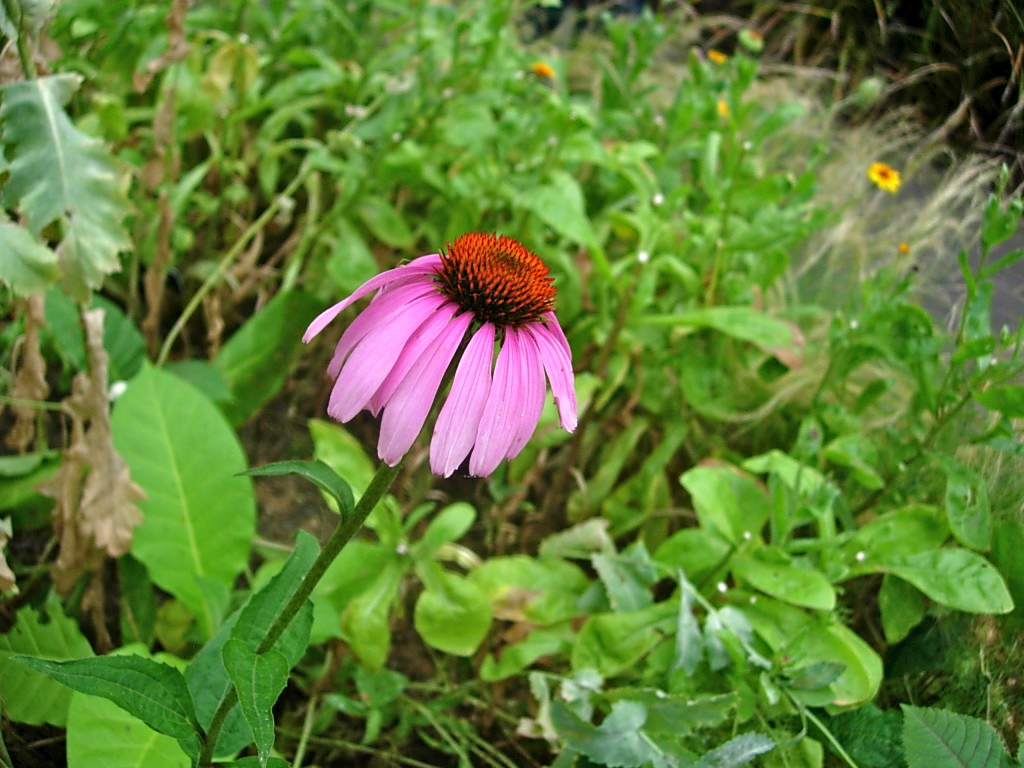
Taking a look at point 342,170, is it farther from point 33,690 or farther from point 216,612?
point 33,690

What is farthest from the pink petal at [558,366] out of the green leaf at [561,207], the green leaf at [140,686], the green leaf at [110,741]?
the green leaf at [561,207]

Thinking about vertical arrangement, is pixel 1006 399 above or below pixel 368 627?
above

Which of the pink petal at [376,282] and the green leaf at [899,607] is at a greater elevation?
the pink petal at [376,282]

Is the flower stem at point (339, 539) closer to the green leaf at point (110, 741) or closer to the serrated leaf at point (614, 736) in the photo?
the green leaf at point (110, 741)

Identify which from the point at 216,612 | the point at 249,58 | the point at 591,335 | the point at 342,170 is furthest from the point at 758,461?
the point at 249,58

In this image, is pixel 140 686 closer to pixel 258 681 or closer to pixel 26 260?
pixel 258 681

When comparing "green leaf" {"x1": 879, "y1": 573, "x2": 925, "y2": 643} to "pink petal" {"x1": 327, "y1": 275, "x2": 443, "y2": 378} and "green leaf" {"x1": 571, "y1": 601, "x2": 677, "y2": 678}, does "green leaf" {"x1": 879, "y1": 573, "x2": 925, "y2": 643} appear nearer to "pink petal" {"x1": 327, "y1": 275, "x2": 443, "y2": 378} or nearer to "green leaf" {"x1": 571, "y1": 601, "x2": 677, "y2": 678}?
"green leaf" {"x1": 571, "y1": 601, "x2": 677, "y2": 678}

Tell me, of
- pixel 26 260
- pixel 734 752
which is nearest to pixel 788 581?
pixel 734 752
